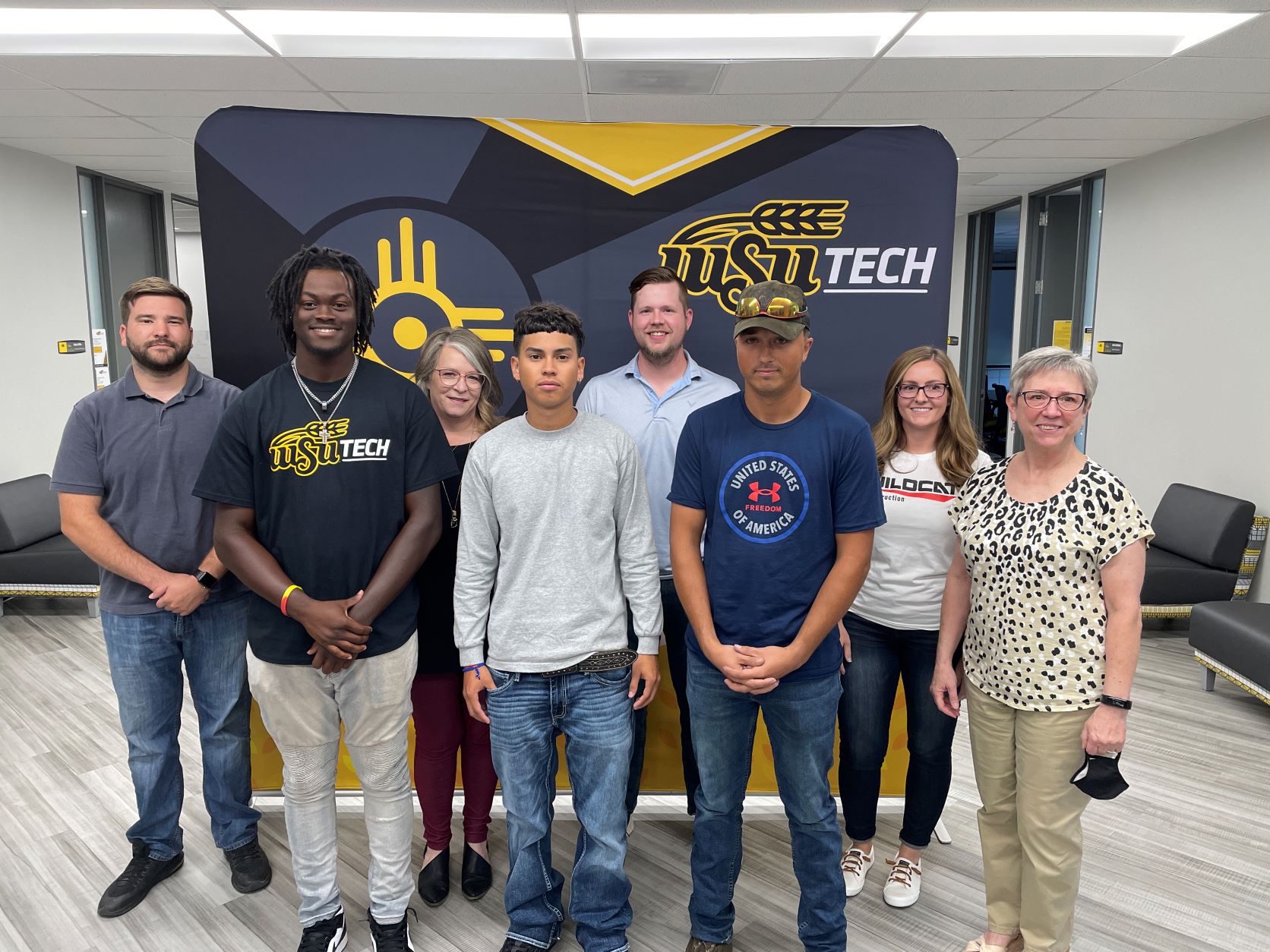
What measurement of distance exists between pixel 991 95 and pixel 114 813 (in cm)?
535

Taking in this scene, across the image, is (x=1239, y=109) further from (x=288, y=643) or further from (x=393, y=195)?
(x=288, y=643)

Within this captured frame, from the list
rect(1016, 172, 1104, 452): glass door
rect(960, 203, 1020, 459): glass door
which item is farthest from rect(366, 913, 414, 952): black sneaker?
rect(960, 203, 1020, 459): glass door

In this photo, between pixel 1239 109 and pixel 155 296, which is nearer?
pixel 155 296

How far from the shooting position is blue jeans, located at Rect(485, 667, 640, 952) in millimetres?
2045

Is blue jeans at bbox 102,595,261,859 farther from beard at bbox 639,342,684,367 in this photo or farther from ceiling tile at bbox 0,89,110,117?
ceiling tile at bbox 0,89,110,117

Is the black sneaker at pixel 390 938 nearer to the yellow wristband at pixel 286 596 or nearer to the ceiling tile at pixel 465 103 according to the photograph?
the yellow wristband at pixel 286 596

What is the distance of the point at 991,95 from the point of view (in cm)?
464

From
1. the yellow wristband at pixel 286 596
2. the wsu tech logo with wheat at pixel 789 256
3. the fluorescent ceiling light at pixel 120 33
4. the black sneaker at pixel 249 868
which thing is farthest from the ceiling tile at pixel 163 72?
the black sneaker at pixel 249 868

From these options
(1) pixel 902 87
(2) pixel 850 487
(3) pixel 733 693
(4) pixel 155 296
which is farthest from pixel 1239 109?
(4) pixel 155 296

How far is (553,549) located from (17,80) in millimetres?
4456

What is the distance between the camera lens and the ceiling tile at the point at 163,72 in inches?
161

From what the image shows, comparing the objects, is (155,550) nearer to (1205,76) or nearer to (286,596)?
(286,596)

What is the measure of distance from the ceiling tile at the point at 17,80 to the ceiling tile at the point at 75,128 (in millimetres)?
602

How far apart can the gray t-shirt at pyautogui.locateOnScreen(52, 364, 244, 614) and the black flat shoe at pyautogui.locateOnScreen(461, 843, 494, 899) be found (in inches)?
46.3
